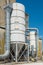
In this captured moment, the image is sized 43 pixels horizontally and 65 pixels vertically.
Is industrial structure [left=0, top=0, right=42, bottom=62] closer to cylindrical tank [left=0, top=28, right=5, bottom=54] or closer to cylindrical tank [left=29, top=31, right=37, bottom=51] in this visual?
cylindrical tank [left=0, top=28, right=5, bottom=54]

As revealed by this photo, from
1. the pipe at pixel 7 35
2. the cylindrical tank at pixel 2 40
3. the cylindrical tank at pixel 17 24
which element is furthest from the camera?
the cylindrical tank at pixel 17 24

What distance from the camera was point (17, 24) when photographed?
2195 cm

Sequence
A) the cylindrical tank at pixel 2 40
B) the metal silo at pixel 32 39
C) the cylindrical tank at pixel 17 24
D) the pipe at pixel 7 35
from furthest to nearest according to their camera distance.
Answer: the metal silo at pixel 32 39 < the cylindrical tank at pixel 17 24 < the cylindrical tank at pixel 2 40 < the pipe at pixel 7 35

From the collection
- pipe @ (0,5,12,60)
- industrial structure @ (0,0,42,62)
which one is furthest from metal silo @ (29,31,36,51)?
pipe @ (0,5,12,60)

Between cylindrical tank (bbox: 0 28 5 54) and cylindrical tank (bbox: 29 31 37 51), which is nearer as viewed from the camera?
cylindrical tank (bbox: 0 28 5 54)

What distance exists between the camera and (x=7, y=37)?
70.5 ft

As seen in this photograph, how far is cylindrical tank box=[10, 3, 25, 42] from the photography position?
21.8 m

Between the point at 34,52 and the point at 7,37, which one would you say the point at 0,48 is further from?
the point at 34,52

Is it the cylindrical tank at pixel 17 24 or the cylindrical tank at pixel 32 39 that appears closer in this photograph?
the cylindrical tank at pixel 17 24

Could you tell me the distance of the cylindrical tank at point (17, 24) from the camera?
21772 mm

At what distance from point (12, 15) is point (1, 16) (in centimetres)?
737

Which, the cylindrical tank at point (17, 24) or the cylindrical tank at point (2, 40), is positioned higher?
the cylindrical tank at point (17, 24)

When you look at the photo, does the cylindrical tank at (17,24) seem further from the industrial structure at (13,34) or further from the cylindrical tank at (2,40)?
the cylindrical tank at (2,40)

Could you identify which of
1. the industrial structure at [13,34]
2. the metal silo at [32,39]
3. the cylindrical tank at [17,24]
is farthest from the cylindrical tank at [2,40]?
the metal silo at [32,39]
